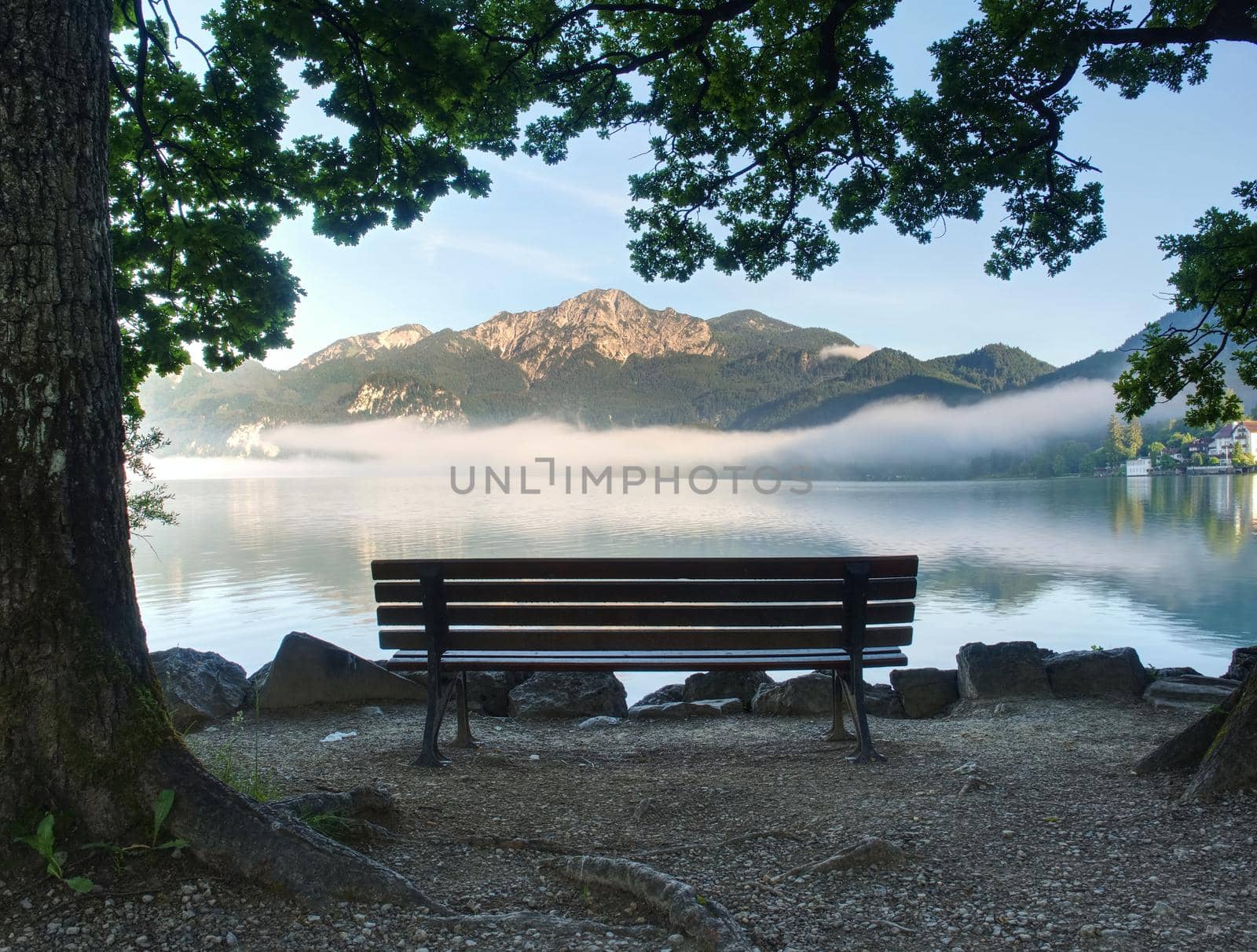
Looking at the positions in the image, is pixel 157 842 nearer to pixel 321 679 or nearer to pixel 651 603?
pixel 651 603

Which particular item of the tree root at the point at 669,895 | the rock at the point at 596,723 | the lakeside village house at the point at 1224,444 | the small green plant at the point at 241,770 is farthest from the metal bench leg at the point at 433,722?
the lakeside village house at the point at 1224,444

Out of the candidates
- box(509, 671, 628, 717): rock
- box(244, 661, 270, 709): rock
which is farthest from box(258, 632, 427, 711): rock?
box(509, 671, 628, 717): rock

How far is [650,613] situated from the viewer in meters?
5.22

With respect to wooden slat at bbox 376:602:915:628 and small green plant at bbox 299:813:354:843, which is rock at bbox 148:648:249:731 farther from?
small green plant at bbox 299:813:354:843

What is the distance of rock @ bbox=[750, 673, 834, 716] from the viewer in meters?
7.09

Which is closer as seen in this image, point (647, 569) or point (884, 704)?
point (647, 569)

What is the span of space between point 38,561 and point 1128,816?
4.70 metres

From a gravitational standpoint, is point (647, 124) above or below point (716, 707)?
above

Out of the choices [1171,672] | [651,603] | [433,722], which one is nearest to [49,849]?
[433,722]

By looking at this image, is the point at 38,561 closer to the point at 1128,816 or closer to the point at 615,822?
the point at 615,822

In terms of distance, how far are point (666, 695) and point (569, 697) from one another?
8.16 ft

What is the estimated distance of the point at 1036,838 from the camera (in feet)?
11.8

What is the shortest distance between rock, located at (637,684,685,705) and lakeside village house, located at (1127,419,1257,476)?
4598 inches

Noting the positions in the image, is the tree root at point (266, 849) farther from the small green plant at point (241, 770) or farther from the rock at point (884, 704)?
the rock at point (884, 704)
